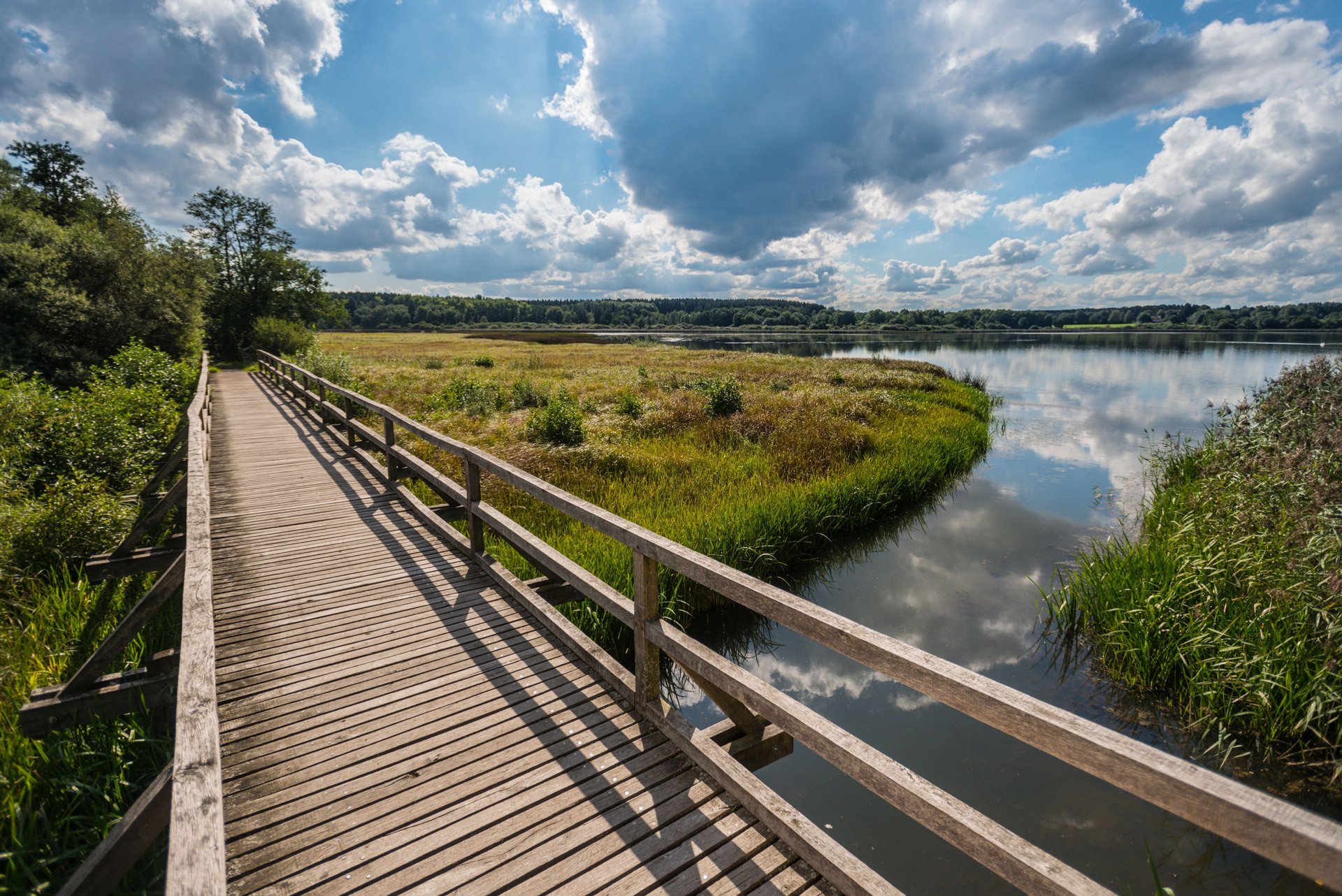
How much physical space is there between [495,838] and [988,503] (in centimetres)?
1266

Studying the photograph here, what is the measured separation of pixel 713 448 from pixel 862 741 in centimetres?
1109

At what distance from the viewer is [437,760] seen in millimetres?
3432

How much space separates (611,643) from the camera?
669 cm

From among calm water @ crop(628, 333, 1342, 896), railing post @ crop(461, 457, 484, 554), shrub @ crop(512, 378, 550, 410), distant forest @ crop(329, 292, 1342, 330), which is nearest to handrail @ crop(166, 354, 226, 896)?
railing post @ crop(461, 457, 484, 554)

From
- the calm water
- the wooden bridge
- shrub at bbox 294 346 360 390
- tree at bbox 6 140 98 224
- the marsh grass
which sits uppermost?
tree at bbox 6 140 98 224

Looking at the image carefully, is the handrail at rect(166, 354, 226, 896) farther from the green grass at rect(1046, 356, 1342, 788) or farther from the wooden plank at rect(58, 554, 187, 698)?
the green grass at rect(1046, 356, 1342, 788)

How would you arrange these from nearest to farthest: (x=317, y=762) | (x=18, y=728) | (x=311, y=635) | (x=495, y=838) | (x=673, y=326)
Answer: (x=495, y=838) → (x=317, y=762) → (x=18, y=728) → (x=311, y=635) → (x=673, y=326)

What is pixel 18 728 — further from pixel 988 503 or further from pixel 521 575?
pixel 988 503

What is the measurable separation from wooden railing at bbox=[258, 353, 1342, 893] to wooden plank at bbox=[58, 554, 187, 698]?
2.63 m

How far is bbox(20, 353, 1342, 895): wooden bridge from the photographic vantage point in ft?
6.44

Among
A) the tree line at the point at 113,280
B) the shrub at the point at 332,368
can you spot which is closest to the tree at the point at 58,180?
the tree line at the point at 113,280

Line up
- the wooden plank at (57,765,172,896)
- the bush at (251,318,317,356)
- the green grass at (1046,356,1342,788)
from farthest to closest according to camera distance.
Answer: the bush at (251,318,317,356) → the green grass at (1046,356,1342,788) → the wooden plank at (57,765,172,896)

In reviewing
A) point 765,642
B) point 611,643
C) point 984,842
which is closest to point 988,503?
point 765,642

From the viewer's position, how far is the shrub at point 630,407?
1778 centimetres
